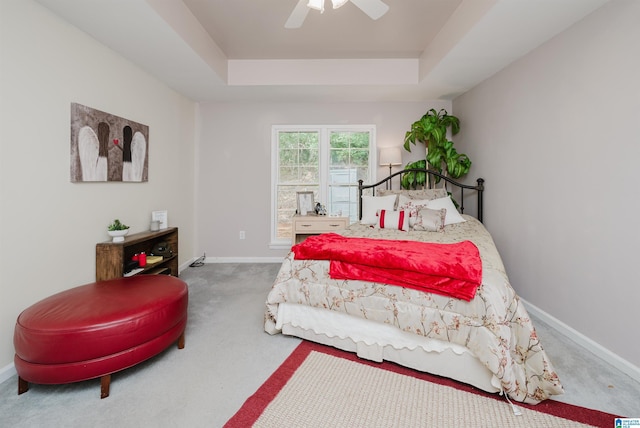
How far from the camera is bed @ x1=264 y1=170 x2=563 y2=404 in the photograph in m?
1.47

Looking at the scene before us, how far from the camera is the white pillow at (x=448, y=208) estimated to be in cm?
310

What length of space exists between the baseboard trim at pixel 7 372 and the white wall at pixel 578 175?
3706 millimetres

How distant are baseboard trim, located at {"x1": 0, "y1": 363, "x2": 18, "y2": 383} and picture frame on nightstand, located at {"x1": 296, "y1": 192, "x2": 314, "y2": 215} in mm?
3014

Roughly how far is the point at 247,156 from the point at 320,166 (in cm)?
108

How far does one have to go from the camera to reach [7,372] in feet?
5.76

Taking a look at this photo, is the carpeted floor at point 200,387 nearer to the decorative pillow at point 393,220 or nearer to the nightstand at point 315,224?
the decorative pillow at point 393,220

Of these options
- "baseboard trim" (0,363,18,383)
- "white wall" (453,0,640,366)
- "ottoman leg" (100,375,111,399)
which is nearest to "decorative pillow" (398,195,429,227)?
"white wall" (453,0,640,366)

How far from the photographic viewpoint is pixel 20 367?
1.55m

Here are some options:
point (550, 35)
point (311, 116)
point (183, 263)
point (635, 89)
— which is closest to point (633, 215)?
point (635, 89)

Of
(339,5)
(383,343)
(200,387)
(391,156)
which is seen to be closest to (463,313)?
(383,343)

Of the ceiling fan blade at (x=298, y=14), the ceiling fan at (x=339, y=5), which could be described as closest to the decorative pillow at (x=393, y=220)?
the ceiling fan at (x=339, y=5)

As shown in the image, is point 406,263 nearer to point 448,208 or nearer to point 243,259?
point 448,208

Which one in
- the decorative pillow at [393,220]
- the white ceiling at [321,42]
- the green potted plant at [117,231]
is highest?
the white ceiling at [321,42]

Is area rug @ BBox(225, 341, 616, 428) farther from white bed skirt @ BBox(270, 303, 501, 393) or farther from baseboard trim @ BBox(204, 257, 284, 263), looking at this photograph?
baseboard trim @ BBox(204, 257, 284, 263)
